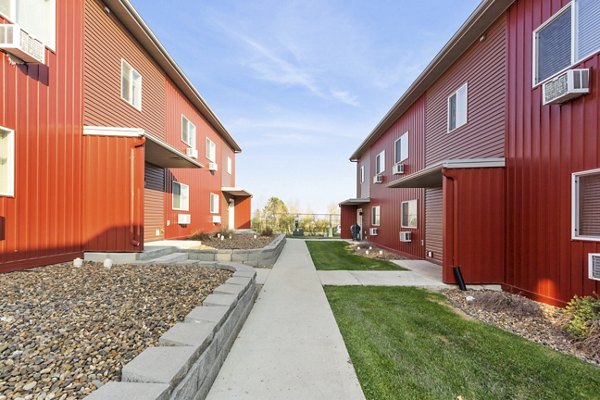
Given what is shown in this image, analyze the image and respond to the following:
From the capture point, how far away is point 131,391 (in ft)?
5.85

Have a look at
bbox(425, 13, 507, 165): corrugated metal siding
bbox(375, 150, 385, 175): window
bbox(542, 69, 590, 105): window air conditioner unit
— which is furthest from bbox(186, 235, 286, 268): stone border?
bbox(375, 150, 385, 175): window

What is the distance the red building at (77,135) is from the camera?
5184 mm

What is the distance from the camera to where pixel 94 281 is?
14.6 ft

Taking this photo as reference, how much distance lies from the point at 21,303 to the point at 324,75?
50.4ft

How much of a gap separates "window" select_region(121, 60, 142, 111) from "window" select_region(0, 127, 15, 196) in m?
3.97

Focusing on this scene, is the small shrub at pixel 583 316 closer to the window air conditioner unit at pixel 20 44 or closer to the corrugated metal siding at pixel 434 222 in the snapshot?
the corrugated metal siding at pixel 434 222

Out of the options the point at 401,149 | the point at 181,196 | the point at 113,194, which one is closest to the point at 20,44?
the point at 113,194

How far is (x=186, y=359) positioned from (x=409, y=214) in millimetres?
10983

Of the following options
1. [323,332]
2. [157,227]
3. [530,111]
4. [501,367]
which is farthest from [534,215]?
[157,227]

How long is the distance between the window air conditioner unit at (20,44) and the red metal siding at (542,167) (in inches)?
332

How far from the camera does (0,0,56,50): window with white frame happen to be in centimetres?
523

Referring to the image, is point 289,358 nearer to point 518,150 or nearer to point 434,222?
point 518,150

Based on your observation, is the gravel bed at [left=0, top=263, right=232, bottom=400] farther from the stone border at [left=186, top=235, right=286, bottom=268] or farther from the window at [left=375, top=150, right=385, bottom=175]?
the window at [left=375, top=150, right=385, bottom=175]

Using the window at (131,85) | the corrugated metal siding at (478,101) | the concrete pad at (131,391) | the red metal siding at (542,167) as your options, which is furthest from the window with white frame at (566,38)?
the window at (131,85)
